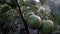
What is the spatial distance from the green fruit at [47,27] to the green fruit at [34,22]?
0.02m

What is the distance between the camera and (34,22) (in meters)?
0.52

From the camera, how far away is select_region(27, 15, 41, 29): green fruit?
0.50m

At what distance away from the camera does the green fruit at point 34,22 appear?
50cm

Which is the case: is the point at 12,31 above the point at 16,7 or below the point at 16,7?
below

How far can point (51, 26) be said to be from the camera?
513 millimetres

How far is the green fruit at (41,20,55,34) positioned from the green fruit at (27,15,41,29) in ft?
0.06

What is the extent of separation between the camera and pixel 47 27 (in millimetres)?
513

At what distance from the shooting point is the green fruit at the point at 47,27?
0.50 metres

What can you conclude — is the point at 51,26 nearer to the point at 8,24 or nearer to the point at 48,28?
the point at 48,28

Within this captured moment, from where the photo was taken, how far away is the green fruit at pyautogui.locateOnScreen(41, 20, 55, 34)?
0.50 meters

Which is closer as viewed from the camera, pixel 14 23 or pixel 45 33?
pixel 45 33

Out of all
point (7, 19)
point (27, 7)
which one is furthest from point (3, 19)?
point (27, 7)

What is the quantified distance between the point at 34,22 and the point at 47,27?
0.16 feet

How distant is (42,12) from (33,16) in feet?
0.17
